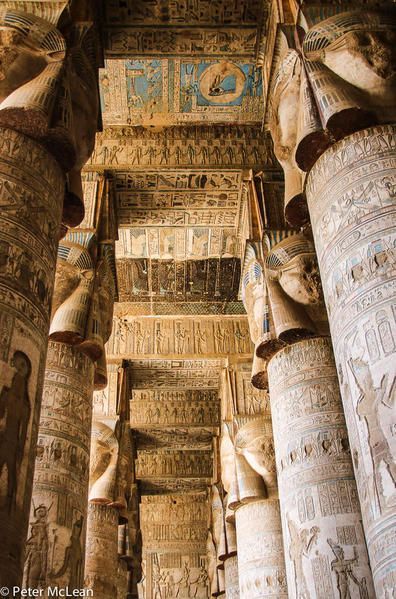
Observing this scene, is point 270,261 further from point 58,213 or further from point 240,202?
point 58,213

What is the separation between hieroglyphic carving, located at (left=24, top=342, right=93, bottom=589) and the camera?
5.92m

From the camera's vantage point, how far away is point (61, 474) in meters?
6.24

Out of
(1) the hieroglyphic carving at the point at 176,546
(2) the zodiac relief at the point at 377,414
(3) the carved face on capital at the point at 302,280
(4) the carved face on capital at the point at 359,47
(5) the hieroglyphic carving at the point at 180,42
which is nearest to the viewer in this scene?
(2) the zodiac relief at the point at 377,414

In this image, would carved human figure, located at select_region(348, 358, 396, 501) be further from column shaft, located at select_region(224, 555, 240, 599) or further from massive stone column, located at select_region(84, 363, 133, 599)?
column shaft, located at select_region(224, 555, 240, 599)

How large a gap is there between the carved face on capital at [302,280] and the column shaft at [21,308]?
297 centimetres

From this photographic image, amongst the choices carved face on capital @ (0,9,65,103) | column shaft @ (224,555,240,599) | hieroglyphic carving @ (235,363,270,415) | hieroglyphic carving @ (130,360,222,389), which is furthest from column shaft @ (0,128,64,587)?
column shaft @ (224,555,240,599)

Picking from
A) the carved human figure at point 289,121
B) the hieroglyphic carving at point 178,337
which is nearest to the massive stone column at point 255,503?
the hieroglyphic carving at point 178,337

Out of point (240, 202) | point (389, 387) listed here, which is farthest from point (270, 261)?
point (389, 387)

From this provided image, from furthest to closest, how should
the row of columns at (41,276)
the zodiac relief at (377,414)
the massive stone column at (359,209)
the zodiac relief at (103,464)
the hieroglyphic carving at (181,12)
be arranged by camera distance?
the zodiac relief at (103,464) → the hieroglyphic carving at (181,12) → the row of columns at (41,276) → the massive stone column at (359,209) → the zodiac relief at (377,414)

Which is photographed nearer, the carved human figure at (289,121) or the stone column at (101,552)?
the carved human figure at (289,121)

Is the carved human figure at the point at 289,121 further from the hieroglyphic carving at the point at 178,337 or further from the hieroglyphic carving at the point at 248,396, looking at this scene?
the hieroglyphic carving at the point at 178,337

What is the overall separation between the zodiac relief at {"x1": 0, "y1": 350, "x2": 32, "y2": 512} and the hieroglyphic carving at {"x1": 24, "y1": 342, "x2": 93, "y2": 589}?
8.34 ft

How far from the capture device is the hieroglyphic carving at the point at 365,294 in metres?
3.52

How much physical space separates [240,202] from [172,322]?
3231mm
